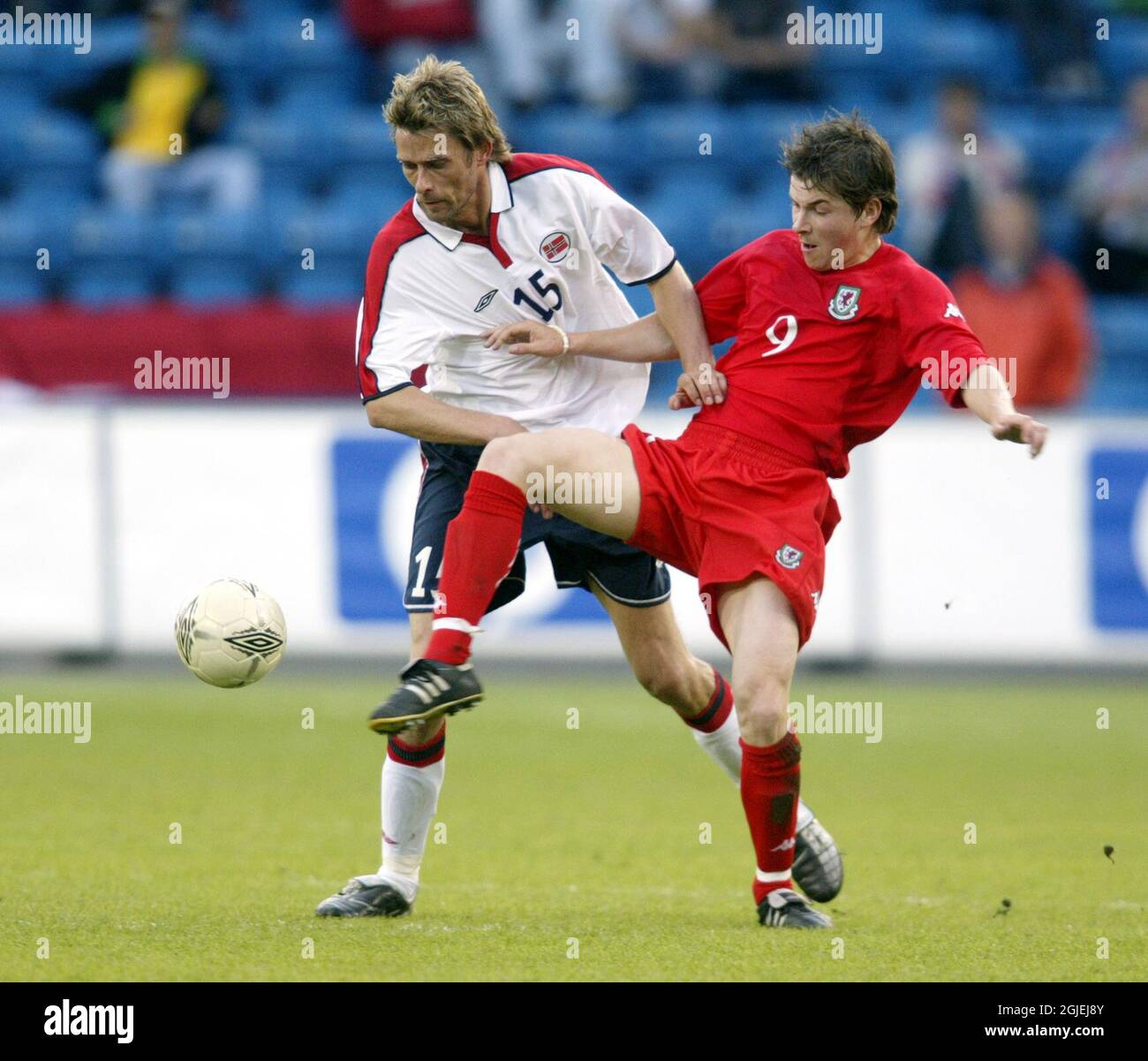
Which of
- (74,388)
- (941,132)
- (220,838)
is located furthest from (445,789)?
(941,132)

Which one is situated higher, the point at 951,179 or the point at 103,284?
the point at 951,179

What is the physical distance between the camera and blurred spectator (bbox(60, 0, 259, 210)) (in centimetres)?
1333

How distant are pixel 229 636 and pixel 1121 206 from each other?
8.89 metres

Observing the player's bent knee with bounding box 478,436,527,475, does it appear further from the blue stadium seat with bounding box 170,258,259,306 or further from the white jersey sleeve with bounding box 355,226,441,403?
the blue stadium seat with bounding box 170,258,259,306

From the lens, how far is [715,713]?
19.6ft

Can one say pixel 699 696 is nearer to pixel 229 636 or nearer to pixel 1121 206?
pixel 229 636

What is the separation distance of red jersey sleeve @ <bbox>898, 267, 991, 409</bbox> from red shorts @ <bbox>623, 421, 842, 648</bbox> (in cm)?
46

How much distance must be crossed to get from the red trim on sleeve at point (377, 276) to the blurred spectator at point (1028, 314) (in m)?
6.48

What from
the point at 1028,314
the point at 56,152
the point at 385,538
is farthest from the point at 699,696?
the point at 56,152

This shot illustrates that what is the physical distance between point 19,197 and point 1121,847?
9.79 metres

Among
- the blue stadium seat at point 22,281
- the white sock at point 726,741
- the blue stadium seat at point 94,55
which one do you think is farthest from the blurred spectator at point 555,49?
the white sock at point 726,741

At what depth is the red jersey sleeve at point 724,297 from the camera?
5695 millimetres

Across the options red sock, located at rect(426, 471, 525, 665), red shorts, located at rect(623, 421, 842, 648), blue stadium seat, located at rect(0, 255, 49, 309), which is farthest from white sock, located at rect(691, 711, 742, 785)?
blue stadium seat, located at rect(0, 255, 49, 309)

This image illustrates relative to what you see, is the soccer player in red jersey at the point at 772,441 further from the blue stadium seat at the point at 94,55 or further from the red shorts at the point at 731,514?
the blue stadium seat at the point at 94,55
